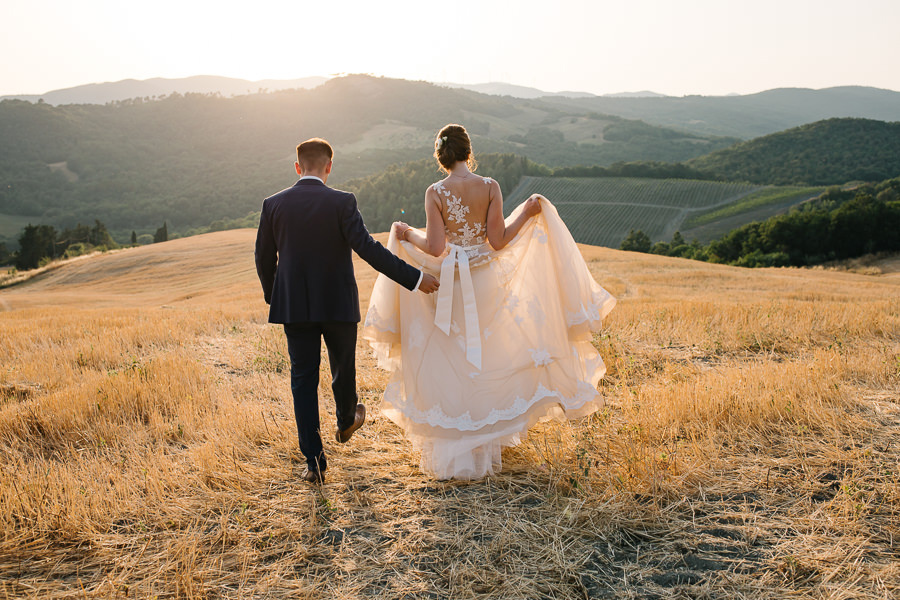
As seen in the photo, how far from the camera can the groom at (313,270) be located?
419 cm

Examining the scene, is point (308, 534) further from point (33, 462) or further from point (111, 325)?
point (111, 325)

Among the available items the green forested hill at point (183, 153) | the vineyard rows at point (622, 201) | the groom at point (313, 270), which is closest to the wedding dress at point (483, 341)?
the groom at point (313, 270)

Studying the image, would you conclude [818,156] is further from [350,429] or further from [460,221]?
[350,429]

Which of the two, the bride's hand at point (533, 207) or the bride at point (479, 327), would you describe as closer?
the bride at point (479, 327)

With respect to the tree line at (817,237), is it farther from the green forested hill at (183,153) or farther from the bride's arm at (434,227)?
the green forested hill at (183,153)

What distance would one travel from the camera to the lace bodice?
4.79 m

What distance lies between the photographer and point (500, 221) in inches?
190

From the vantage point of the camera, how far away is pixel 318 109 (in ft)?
648

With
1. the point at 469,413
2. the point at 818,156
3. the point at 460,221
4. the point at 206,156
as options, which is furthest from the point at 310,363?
the point at 206,156

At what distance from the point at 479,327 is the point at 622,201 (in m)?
109

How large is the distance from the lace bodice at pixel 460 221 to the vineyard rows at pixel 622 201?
86006 mm

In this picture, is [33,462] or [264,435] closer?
[33,462]

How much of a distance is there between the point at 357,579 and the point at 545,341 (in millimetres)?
2488

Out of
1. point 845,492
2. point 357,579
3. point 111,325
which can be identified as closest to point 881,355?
point 845,492
